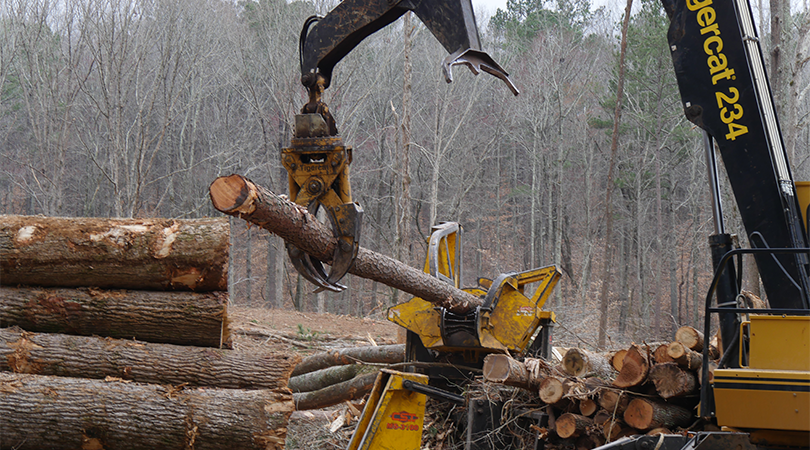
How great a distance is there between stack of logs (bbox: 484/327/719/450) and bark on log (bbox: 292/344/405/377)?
2.79m

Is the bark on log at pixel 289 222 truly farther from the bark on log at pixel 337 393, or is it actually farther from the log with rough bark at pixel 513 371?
the bark on log at pixel 337 393

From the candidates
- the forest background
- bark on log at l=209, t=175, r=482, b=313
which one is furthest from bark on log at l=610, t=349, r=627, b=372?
the forest background

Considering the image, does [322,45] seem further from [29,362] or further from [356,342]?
[356,342]

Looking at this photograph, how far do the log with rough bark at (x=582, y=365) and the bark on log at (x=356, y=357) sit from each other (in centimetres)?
284

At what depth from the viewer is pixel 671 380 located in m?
5.27

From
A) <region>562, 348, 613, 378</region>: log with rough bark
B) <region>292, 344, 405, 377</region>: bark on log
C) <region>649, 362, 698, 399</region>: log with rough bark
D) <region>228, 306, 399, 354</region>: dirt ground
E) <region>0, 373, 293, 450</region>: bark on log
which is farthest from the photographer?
<region>228, 306, 399, 354</region>: dirt ground

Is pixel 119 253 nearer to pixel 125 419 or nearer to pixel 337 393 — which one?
pixel 125 419

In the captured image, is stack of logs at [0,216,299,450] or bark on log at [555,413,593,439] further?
bark on log at [555,413,593,439]

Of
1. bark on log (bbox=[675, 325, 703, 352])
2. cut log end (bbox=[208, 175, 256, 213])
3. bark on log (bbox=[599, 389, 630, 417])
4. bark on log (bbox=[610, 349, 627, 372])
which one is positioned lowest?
bark on log (bbox=[599, 389, 630, 417])

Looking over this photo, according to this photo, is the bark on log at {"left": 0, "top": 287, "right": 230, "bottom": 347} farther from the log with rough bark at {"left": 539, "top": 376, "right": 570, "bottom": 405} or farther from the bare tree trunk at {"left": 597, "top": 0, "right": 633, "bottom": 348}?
the bare tree trunk at {"left": 597, "top": 0, "right": 633, "bottom": 348}

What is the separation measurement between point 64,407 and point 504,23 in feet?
99.9

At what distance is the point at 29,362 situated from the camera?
4.70 m

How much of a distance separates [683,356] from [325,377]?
5198mm

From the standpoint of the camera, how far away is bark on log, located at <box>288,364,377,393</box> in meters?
8.80
